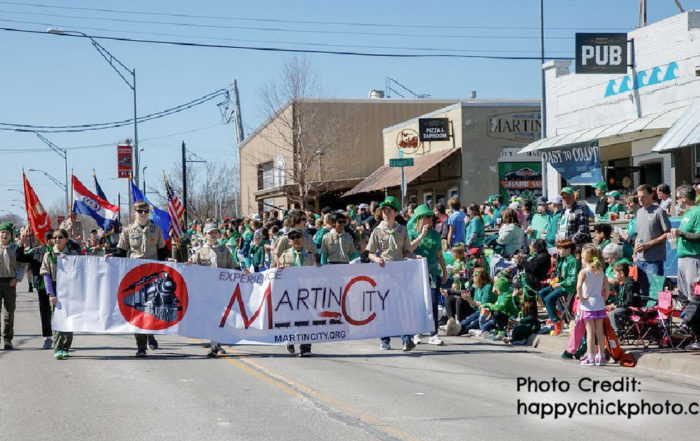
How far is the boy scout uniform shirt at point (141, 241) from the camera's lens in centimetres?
1260

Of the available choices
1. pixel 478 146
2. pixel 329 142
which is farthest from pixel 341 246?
pixel 329 142

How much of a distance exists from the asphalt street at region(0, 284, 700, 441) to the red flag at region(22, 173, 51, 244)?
5.21m

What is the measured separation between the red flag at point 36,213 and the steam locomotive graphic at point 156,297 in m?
5.95

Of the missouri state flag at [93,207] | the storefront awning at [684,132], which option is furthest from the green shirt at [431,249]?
the missouri state flag at [93,207]

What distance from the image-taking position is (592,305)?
36.5 feet

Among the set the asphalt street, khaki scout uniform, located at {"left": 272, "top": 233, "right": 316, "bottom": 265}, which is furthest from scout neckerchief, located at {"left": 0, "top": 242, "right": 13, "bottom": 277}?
khaki scout uniform, located at {"left": 272, "top": 233, "right": 316, "bottom": 265}

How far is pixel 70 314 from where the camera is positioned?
40.4ft

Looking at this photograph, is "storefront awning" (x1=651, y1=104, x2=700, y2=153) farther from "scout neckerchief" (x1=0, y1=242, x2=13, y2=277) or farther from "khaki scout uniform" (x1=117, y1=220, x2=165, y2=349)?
"scout neckerchief" (x1=0, y1=242, x2=13, y2=277)

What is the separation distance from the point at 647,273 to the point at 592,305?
2.14 metres

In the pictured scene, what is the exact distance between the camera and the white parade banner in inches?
486

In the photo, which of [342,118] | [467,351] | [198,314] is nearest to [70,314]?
[198,314]

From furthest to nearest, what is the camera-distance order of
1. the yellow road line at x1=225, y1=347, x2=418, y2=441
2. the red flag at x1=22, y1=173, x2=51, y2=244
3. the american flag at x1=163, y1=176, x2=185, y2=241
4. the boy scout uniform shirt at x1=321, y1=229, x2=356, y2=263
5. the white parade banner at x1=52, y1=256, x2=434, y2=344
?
the american flag at x1=163, y1=176, x2=185, y2=241
the red flag at x1=22, y1=173, x2=51, y2=244
the boy scout uniform shirt at x1=321, y1=229, x2=356, y2=263
the white parade banner at x1=52, y1=256, x2=434, y2=344
the yellow road line at x1=225, y1=347, x2=418, y2=441

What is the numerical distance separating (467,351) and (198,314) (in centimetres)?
382

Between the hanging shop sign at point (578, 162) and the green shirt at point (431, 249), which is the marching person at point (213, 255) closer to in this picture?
the green shirt at point (431, 249)
